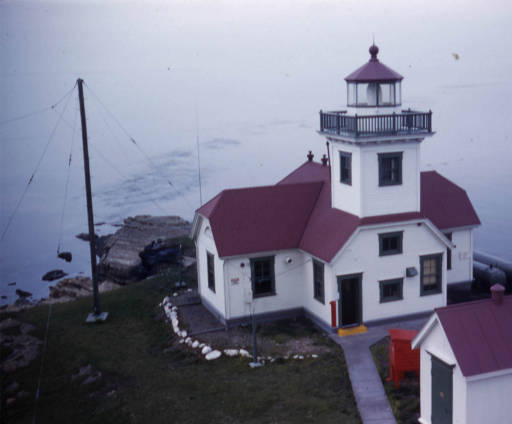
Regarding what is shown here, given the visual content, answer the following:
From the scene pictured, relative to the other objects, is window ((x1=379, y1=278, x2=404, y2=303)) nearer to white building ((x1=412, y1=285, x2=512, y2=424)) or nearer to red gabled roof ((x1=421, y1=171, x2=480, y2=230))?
red gabled roof ((x1=421, y1=171, x2=480, y2=230))

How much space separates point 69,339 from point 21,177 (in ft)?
201

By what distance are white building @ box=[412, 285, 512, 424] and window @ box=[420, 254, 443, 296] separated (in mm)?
7160

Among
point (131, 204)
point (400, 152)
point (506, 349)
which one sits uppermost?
point (400, 152)

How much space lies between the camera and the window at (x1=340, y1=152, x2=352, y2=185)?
1936 cm

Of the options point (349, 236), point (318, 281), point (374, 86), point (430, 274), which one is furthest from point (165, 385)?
point (374, 86)

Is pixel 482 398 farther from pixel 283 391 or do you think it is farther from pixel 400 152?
pixel 400 152

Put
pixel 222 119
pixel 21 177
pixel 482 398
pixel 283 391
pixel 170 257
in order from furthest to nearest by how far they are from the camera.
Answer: pixel 222 119, pixel 21 177, pixel 170 257, pixel 283 391, pixel 482 398

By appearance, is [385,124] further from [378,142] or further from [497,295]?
[497,295]

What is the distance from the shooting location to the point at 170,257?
104 ft

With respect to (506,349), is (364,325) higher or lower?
lower

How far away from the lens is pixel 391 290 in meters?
19.4

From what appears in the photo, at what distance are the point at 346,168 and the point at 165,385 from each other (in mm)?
8949

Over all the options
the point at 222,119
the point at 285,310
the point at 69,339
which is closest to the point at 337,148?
the point at 285,310

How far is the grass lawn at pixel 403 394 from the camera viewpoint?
13.6 metres
